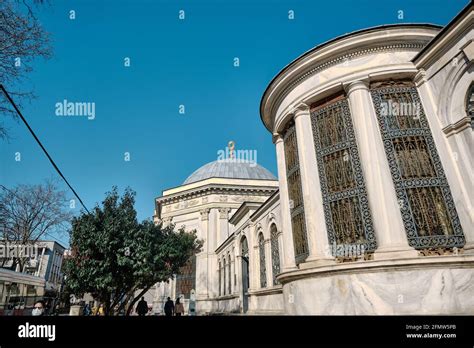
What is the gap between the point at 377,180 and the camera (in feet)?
22.1

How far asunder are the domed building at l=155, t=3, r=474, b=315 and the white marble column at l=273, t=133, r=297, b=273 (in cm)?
5

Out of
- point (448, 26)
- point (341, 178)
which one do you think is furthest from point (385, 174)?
point (448, 26)

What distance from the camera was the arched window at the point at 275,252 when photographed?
12.3 meters

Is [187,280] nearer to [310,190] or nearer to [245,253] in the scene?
[245,253]

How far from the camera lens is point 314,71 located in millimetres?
8508

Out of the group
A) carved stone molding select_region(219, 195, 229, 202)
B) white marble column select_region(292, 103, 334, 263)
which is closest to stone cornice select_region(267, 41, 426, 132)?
white marble column select_region(292, 103, 334, 263)

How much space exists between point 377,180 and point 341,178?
3.37 ft

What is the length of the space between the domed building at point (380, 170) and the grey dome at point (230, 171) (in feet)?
96.1

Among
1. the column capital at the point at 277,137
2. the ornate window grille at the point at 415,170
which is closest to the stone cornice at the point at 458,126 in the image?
the ornate window grille at the point at 415,170

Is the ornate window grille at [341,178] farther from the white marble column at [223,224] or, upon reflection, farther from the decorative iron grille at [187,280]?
the decorative iron grille at [187,280]

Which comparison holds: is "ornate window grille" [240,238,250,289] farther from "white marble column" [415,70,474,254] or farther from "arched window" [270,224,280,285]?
"white marble column" [415,70,474,254]

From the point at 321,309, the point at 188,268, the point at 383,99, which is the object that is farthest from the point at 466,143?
the point at 188,268
